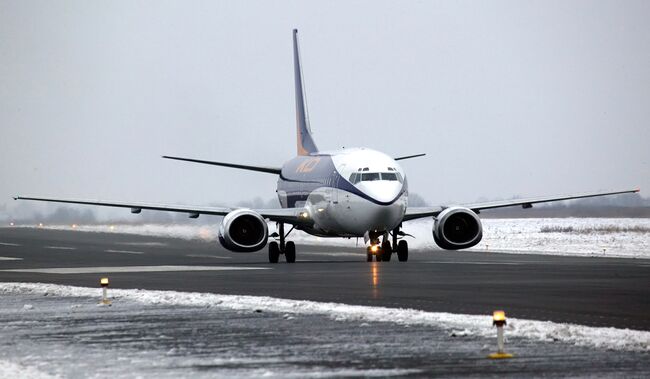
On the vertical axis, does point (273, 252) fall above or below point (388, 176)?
below

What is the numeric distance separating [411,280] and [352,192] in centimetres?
1595

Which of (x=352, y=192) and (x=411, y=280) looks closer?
(x=411, y=280)

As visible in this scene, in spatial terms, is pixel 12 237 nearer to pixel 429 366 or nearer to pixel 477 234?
pixel 477 234

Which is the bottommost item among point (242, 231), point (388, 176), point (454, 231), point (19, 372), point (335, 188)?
point (19, 372)

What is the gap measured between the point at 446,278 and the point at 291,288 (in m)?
5.88

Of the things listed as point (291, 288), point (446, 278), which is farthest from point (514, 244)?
point (291, 288)

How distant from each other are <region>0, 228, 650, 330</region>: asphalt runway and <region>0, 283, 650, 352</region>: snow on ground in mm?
1091

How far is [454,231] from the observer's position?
2018 inches

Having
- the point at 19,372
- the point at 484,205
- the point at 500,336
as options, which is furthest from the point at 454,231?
the point at 19,372

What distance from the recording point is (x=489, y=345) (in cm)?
1689

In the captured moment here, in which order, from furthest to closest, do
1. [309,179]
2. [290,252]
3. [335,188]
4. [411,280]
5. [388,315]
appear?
[309,179], [335,188], [290,252], [411,280], [388,315]

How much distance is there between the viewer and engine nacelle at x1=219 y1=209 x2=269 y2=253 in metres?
47.9

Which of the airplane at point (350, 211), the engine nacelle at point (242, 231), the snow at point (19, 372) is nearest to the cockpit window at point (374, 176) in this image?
the airplane at point (350, 211)

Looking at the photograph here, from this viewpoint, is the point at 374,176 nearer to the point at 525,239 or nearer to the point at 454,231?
the point at 454,231
